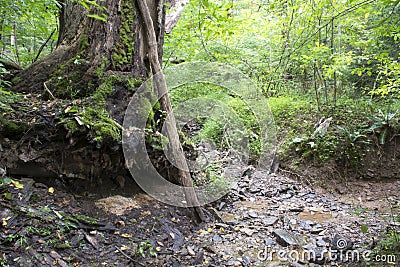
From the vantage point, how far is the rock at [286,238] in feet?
10.3

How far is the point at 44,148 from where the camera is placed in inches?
109

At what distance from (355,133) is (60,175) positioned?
5.12 m

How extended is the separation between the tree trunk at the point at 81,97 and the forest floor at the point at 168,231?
28 cm

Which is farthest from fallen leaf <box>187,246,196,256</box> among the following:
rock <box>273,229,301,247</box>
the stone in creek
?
the stone in creek

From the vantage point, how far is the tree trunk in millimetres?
2742

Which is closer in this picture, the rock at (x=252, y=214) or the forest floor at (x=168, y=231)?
the forest floor at (x=168, y=231)

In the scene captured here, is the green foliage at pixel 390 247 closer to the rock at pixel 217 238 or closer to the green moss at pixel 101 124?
the rock at pixel 217 238

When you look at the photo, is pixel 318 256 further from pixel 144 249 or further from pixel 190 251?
pixel 144 249

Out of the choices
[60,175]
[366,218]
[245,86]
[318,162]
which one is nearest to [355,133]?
[318,162]

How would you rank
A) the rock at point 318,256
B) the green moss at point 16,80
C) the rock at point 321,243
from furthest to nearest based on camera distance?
the green moss at point 16,80, the rock at point 321,243, the rock at point 318,256
